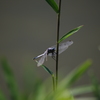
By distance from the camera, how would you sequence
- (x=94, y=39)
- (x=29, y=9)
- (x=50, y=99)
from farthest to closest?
(x=94, y=39) → (x=29, y=9) → (x=50, y=99)

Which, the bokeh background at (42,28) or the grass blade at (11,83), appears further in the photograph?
the bokeh background at (42,28)

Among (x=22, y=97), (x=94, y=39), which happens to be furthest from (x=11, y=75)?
(x=94, y=39)

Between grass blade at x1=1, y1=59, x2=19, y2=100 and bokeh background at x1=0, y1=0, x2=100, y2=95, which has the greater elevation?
grass blade at x1=1, y1=59, x2=19, y2=100

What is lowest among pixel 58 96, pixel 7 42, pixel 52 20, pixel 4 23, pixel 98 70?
pixel 98 70

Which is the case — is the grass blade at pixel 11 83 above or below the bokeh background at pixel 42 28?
above

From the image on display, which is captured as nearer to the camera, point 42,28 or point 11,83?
point 11,83

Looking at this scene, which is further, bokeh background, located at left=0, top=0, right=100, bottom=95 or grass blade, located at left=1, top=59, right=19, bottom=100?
bokeh background, located at left=0, top=0, right=100, bottom=95

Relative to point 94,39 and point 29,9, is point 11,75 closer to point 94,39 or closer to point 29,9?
point 29,9

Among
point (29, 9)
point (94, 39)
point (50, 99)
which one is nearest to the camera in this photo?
point (50, 99)
